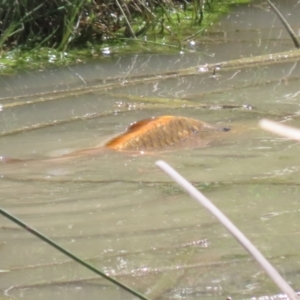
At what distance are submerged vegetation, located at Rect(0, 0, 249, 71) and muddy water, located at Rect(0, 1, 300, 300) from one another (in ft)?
1.04

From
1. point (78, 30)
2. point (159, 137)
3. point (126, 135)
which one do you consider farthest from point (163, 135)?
point (78, 30)

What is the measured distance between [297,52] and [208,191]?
1.84 meters

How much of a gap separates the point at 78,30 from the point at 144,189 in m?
2.18

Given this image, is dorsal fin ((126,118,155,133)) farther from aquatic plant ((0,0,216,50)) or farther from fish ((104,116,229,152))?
aquatic plant ((0,0,216,50))

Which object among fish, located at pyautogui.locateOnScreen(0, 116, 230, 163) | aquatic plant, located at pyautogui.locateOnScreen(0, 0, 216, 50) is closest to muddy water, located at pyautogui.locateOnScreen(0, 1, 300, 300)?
fish, located at pyautogui.locateOnScreen(0, 116, 230, 163)

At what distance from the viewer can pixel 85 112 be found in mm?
3139

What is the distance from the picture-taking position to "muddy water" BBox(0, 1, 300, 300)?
1705 mm

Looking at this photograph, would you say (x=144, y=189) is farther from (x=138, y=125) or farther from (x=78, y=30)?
(x=78, y=30)

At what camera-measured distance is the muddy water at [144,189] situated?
171 centimetres

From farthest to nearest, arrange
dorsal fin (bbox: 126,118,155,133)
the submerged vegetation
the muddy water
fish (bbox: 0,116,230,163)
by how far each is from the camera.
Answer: the submerged vegetation
dorsal fin (bbox: 126,118,155,133)
fish (bbox: 0,116,230,163)
the muddy water

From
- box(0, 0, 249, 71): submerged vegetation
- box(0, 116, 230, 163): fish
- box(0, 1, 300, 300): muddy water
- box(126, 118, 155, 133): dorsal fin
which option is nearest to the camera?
box(0, 1, 300, 300): muddy water

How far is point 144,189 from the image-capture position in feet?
7.45

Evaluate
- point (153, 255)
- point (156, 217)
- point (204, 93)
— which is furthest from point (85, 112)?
point (153, 255)

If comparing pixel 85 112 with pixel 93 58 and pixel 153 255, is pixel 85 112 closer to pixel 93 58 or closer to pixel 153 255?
pixel 93 58
